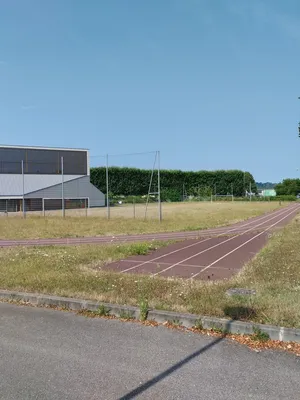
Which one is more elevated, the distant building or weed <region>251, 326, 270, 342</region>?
the distant building

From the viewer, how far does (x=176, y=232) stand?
1933 cm

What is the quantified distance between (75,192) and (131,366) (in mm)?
47321

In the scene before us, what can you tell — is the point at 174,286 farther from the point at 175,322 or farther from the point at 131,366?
the point at 131,366

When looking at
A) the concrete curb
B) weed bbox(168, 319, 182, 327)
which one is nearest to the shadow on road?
the concrete curb

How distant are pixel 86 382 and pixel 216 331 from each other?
1.72m

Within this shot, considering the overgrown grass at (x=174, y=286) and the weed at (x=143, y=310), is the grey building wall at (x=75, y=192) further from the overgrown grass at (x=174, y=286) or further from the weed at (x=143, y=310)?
the weed at (x=143, y=310)

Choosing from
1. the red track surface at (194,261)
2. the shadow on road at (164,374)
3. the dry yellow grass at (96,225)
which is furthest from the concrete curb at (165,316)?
the dry yellow grass at (96,225)

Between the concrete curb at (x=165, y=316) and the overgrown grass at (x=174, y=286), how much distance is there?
0.19 metres

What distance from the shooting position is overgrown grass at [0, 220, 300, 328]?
5.03 meters

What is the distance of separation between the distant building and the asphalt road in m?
43.1

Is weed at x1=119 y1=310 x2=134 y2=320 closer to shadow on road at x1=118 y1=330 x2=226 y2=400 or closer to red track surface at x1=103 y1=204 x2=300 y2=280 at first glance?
shadow on road at x1=118 y1=330 x2=226 y2=400

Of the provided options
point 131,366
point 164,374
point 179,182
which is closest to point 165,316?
point 131,366

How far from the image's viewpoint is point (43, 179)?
4969cm

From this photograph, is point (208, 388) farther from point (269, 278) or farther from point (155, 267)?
point (155, 267)
